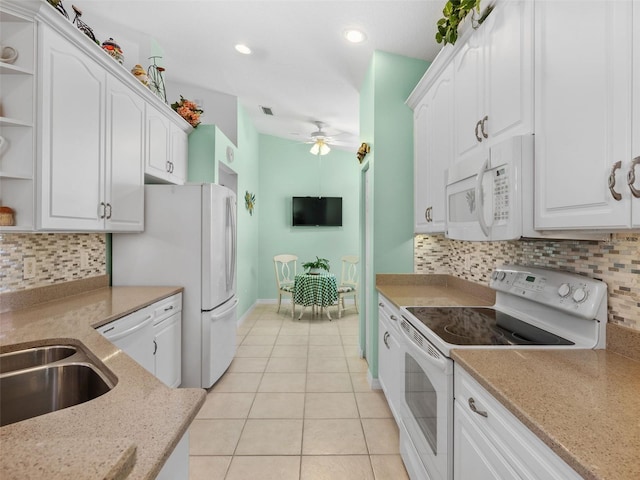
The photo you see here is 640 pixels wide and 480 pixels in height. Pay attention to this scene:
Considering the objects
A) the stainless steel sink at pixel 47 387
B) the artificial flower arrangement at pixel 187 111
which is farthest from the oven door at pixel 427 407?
the artificial flower arrangement at pixel 187 111

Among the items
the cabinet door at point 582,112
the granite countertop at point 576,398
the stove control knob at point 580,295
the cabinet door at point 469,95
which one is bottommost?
the granite countertop at point 576,398

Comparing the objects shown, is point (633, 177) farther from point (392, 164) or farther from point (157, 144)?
point (157, 144)

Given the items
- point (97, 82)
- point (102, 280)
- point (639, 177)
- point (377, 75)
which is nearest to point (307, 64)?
point (377, 75)

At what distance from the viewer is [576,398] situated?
844mm

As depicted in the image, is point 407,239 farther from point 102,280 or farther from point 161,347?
point 102,280

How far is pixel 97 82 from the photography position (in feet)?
6.87

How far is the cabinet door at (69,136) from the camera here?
1696mm

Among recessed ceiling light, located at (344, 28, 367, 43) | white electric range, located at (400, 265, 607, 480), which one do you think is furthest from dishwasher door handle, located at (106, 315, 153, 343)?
recessed ceiling light, located at (344, 28, 367, 43)

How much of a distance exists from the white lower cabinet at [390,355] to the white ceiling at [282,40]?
79.3 inches

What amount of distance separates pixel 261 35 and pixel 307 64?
1.70ft

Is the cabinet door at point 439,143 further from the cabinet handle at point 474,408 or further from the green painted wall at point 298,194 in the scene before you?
the green painted wall at point 298,194

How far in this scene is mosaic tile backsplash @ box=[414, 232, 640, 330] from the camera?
3.77 ft

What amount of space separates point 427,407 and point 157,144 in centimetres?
294

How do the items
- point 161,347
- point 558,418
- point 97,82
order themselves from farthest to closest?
1. point 161,347
2. point 97,82
3. point 558,418
